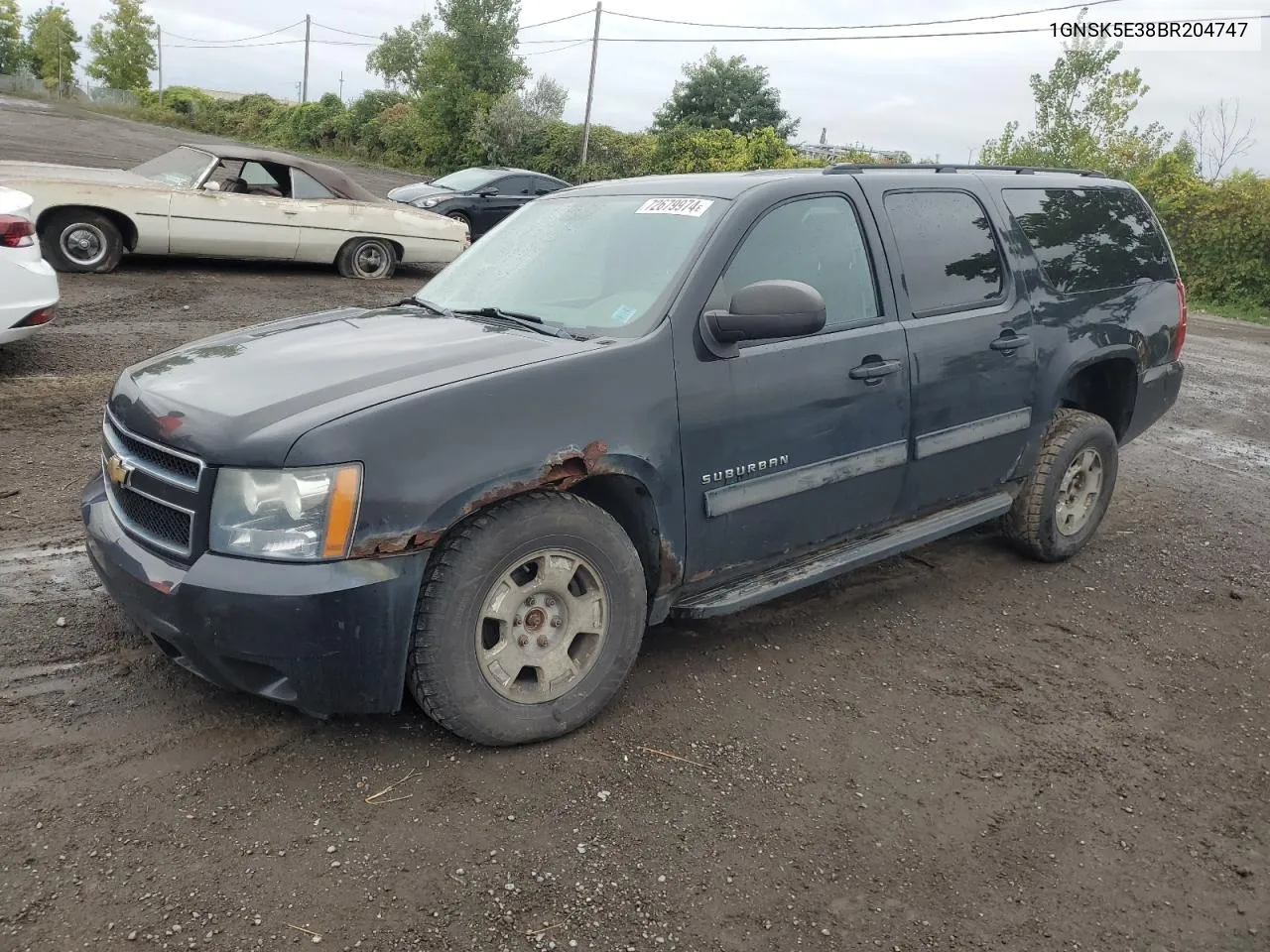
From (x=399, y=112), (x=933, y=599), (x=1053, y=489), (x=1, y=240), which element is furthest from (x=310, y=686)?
(x=399, y=112)

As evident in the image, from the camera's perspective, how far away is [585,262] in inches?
150

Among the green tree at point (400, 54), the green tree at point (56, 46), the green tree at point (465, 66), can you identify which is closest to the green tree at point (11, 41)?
the green tree at point (56, 46)

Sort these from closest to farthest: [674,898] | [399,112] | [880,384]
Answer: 1. [674,898]
2. [880,384]
3. [399,112]

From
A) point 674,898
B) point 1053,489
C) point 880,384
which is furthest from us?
point 1053,489

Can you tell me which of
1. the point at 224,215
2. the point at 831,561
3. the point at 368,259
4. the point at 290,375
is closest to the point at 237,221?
the point at 224,215

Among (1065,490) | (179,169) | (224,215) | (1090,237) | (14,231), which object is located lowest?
(1065,490)

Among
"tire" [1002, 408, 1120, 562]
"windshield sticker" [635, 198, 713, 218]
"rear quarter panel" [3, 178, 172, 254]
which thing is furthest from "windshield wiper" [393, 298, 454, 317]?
"rear quarter panel" [3, 178, 172, 254]

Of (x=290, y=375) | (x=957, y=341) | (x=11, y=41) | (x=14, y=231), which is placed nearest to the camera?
(x=290, y=375)

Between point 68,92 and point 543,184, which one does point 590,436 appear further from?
point 68,92

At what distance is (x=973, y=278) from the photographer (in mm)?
4363

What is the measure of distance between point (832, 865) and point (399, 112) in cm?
4638

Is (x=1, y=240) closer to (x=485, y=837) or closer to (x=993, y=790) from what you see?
(x=485, y=837)

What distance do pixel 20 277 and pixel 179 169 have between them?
519cm

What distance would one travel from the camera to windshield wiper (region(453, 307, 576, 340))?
3470 mm
